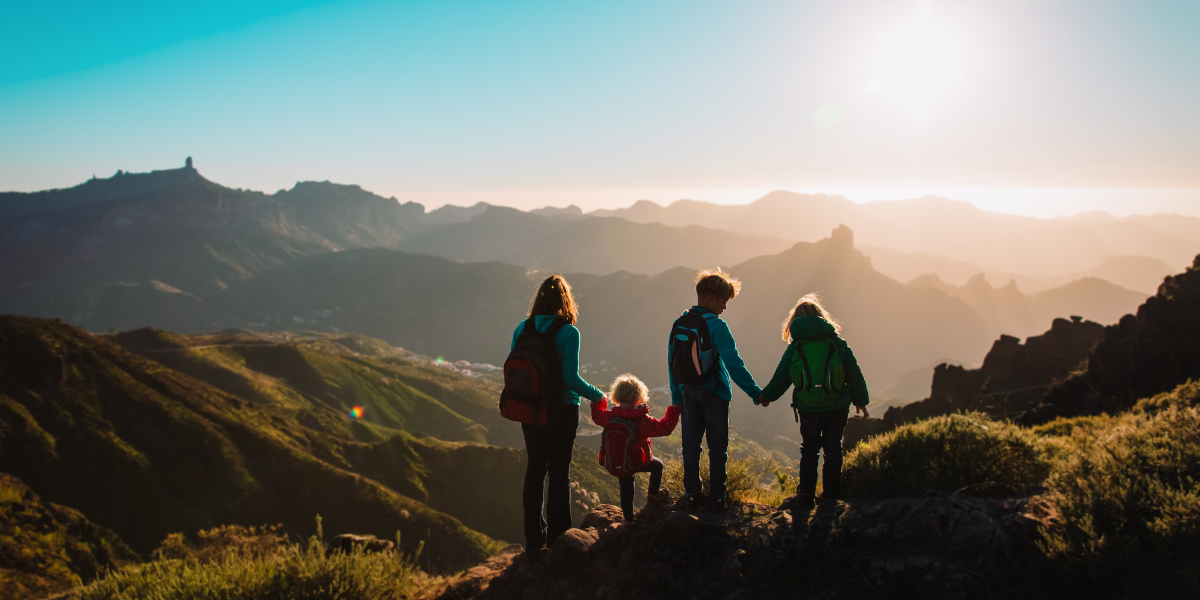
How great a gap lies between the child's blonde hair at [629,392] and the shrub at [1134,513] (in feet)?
11.0

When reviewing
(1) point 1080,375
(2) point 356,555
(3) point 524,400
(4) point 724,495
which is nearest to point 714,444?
(4) point 724,495

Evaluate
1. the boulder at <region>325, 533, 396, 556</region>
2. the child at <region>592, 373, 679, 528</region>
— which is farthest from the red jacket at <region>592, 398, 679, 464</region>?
the boulder at <region>325, 533, 396, 556</region>

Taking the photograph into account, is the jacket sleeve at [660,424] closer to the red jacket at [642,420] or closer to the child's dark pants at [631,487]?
the red jacket at [642,420]

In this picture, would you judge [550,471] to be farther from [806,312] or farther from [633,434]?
[806,312]

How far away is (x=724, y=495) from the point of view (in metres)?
5.17

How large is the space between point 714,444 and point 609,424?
1.06 m

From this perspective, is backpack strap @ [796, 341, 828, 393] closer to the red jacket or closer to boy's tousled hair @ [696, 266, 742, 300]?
boy's tousled hair @ [696, 266, 742, 300]

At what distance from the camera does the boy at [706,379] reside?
198 inches

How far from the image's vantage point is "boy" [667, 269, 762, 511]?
Answer: 502cm

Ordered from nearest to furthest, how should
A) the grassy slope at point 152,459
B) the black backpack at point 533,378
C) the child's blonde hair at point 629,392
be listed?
the black backpack at point 533,378
the child's blonde hair at point 629,392
the grassy slope at point 152,459

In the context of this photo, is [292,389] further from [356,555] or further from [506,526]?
[356,555]

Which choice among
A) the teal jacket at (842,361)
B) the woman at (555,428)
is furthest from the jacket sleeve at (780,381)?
the woman at (555,428)

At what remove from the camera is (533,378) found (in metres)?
4.90

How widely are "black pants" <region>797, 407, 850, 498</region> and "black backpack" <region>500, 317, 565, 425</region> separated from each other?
2.54m
